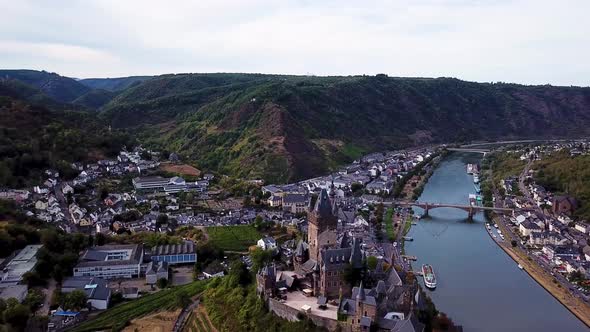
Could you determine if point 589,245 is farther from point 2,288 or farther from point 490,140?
point 490,140

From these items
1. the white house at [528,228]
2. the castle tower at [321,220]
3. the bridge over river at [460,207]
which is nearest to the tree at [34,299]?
the castle tower at [321,220]

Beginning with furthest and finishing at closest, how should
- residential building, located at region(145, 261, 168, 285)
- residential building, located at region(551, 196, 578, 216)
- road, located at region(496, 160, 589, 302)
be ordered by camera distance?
residential building, located at region(551, 196, 578, 216)
road, located at region(496, 160, 589, 302)
residential building, located at region(145, 261, 168, 285)

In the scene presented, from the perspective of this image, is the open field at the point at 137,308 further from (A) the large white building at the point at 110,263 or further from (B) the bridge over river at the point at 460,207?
(B) the bridge over river at the point at 460,207

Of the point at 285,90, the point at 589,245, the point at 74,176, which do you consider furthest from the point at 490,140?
the point at 74,176

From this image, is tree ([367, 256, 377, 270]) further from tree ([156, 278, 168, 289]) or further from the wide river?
tree ([156, 278, 168, 289])

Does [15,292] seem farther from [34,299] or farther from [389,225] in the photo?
[389,225]

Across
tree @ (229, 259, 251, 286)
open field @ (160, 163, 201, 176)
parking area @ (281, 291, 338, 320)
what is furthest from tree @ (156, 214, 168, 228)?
parking area @ (281, 291, 338, 320)

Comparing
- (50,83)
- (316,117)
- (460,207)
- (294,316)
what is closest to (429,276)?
(294,316)
